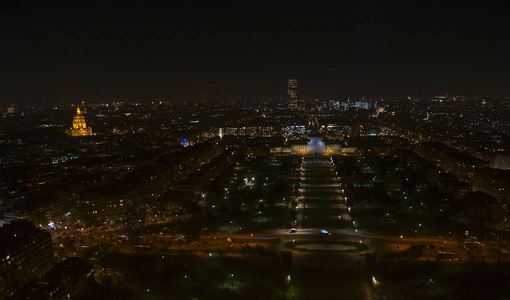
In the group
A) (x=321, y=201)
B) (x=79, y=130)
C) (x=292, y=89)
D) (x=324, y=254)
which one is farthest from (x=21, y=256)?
(x=292, y=89)

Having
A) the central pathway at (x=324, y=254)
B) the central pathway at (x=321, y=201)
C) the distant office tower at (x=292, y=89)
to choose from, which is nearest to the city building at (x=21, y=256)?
the central pathway at (x=324, y=254)

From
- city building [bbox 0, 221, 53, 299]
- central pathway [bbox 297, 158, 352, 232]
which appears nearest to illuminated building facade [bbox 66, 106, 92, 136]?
central pathway [bbox 297, 158, 352, 232]

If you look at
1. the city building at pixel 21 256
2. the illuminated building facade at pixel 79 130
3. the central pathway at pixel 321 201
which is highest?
the city building at pixel 21 256

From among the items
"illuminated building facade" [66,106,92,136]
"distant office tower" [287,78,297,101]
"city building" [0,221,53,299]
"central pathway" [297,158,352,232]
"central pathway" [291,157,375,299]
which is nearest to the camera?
"central pathway" [291,157,375,299]

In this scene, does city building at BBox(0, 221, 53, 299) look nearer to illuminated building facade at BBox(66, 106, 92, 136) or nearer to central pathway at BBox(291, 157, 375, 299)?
central pathway at BBox(291, 157, 375, 299)

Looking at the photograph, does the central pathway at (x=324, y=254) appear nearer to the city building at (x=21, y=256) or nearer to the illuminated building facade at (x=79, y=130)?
the city building at (x=21, y=256)

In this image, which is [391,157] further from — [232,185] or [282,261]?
[282,261]

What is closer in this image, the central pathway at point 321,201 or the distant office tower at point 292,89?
the central pathway at point 321,201

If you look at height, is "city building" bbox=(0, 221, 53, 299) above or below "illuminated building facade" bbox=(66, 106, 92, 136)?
above

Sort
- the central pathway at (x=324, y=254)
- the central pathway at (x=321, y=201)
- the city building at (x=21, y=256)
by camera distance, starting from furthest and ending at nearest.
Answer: the central pathway at (x=321, y=201) → the city building at (x=21, y=256) → the central pathway at (x=324, y=254)

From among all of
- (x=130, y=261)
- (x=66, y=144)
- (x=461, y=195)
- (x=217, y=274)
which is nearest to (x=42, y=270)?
(x=130, y=261)

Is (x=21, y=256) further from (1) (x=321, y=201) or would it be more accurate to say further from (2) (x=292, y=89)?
(2) (x=292, y=89)
